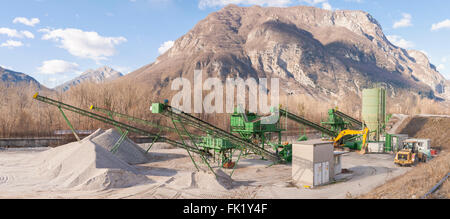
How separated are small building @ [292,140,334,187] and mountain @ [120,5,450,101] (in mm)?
76527

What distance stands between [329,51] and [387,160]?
127 meters

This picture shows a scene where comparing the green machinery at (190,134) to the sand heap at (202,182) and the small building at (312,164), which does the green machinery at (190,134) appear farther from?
the small building at (312,164)

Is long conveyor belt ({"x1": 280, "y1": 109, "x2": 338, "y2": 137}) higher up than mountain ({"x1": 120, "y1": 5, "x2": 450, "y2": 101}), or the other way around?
mountain ({"x1": 120, "y1": 5, "x2": 450, "y2": 101})

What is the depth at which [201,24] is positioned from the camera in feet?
518

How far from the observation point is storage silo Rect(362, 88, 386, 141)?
29.1m

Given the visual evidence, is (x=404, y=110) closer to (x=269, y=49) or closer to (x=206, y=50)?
(x=269, y=49)

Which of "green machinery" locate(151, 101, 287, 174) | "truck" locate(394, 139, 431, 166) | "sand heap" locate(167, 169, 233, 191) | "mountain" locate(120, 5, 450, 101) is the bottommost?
"sand heap" locate(167, 169, 233, 191)

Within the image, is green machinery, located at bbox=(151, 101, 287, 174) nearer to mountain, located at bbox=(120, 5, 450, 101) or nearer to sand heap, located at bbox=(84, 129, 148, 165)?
sand heap, located at bbox=(84, 129, 148, 165)

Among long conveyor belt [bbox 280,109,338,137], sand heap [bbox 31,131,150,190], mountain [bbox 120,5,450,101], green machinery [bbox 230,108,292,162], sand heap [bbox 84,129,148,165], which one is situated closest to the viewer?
sand heap [bbox 31,131,150,190]

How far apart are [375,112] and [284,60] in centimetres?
9466

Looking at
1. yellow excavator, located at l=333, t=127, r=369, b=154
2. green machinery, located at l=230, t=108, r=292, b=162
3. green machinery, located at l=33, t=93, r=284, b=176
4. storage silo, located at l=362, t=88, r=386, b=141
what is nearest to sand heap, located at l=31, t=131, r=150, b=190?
green machinery, located at l=33, t=93, r=284, b=176

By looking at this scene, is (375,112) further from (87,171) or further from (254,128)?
(87,171)

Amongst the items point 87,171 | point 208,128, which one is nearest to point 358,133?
point 208,128

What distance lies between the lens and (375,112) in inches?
1153
